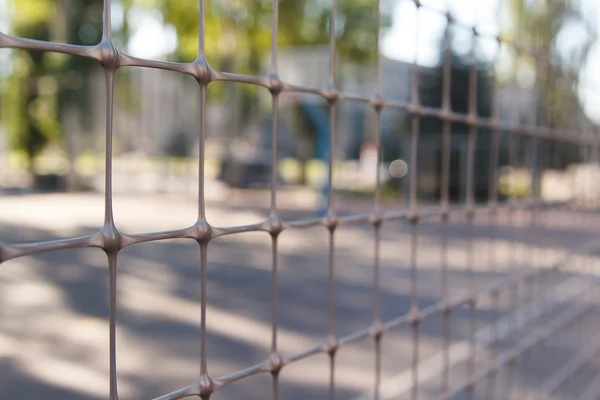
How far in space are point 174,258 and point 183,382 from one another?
14.0 feet

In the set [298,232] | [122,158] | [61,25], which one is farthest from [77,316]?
[122,158]

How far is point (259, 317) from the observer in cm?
455

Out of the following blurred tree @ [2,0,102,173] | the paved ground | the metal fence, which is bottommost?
the paved ground

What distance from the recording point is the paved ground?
3.03 meters

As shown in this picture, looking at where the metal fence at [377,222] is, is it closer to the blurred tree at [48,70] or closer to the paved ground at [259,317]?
the paved ground at [259,317]

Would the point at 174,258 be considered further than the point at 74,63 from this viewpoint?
No

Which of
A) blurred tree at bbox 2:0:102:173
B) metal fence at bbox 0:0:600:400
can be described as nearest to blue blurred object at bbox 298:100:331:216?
blurred tree at bbox 2:0:102:173

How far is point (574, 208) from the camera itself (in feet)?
9.50

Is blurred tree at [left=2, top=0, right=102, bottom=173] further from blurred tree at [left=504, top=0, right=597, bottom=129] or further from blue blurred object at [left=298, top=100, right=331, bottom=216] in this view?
blurred tree at [left=504, top=0, right=597, bottom=129]

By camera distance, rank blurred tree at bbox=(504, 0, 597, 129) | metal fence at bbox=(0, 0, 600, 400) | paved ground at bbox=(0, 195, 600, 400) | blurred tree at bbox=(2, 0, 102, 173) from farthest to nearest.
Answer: blurred tree at bbox=(2, 0, 102, 173) < paved ground at bbox=(0, 195, 600, 400) < blurred tree at bbox=(504, 0, 597, 129) < metal fence at bbox=(0, 0, 600, 400)

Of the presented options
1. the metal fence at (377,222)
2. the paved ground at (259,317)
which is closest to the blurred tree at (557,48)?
the metal fence at (377,222)

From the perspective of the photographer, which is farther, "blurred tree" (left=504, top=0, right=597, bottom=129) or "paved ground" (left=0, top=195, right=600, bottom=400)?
"paved ground" (left=0, top=195, right=600, bottom=400)

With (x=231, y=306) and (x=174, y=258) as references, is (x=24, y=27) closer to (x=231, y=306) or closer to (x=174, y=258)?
(x=174, y=258)

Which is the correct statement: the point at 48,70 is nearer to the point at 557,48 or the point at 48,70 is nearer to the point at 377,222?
the point at 557,48
